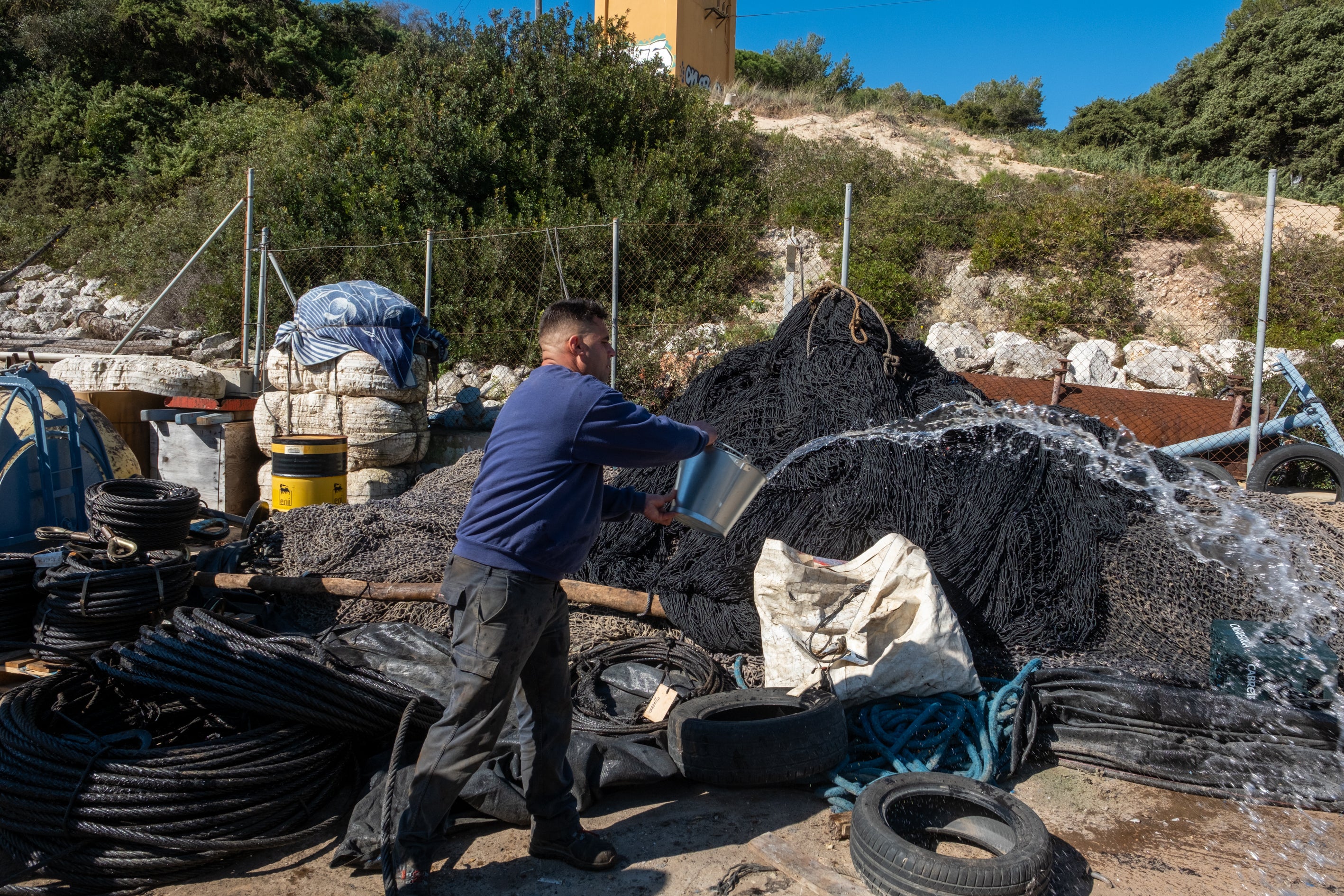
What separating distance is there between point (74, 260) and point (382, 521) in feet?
59.7

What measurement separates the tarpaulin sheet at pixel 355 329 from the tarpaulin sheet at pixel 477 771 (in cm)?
401

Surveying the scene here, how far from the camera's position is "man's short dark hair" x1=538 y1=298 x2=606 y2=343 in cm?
286

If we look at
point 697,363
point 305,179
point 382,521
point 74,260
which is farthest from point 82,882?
point 74,260

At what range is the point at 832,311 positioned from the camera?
535cm

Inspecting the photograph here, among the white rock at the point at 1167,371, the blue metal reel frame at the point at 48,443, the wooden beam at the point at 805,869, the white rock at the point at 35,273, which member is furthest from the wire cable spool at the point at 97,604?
the white rock at the point at 35,273

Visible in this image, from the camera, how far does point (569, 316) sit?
2865 mm

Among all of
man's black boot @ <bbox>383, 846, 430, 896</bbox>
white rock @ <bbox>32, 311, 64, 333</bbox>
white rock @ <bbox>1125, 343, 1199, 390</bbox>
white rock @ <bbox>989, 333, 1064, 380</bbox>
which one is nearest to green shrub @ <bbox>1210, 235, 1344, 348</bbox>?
white rock @ <bbox>1125, 343, 1199, 390</bbox>

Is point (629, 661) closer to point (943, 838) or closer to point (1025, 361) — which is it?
point (943, 838)

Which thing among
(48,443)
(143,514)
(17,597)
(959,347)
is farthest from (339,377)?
(959,347)

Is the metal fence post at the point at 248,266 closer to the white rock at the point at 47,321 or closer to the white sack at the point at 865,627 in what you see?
the white sack at the point at 865,627

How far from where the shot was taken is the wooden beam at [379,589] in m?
4.47

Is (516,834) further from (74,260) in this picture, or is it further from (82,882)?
(74,260)

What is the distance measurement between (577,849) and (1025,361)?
29.4 feet

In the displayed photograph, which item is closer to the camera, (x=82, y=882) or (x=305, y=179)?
(x=82, y=882)
